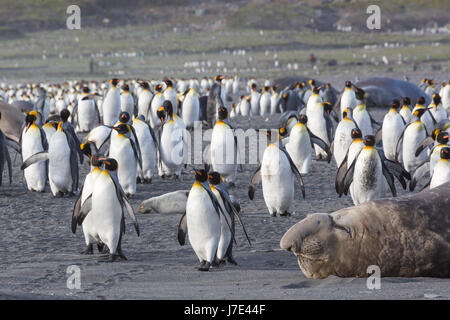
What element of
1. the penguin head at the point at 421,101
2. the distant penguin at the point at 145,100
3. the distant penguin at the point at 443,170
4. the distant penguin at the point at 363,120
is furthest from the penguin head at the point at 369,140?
the distant penguin at the point at 145,100

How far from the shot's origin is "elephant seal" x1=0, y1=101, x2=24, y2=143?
1527 centimetres

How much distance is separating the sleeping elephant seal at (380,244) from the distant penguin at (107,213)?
5.00ft

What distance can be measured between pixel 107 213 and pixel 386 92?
15.9 metres

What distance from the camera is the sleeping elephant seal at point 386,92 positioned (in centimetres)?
2095

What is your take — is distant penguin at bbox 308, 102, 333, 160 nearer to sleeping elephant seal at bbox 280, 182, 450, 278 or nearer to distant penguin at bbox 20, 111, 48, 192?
distant penguin at bbox 20, 111, 48, 192

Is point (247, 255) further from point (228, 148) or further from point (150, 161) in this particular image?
point (150, 161)

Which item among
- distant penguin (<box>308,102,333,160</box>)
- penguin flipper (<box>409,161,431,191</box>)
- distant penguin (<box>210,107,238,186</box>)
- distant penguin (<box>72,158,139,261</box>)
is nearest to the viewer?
distant penguin (<box>72,158,139,261</box>)

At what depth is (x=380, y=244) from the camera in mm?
5398

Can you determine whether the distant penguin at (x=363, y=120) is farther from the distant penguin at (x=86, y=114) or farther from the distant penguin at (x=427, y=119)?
the distant penguin at (x=86, y=114)

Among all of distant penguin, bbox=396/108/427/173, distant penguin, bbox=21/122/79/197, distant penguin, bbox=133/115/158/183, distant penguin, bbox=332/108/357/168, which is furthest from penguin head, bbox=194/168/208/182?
distant penguin, bbox=396/108/427/173

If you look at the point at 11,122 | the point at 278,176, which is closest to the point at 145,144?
the point at 278,176

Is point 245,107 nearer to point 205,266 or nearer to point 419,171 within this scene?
point 419,171

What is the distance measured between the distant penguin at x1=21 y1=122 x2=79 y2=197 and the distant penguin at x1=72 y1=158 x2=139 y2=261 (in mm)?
2735

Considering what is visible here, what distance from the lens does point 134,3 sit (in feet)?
394
